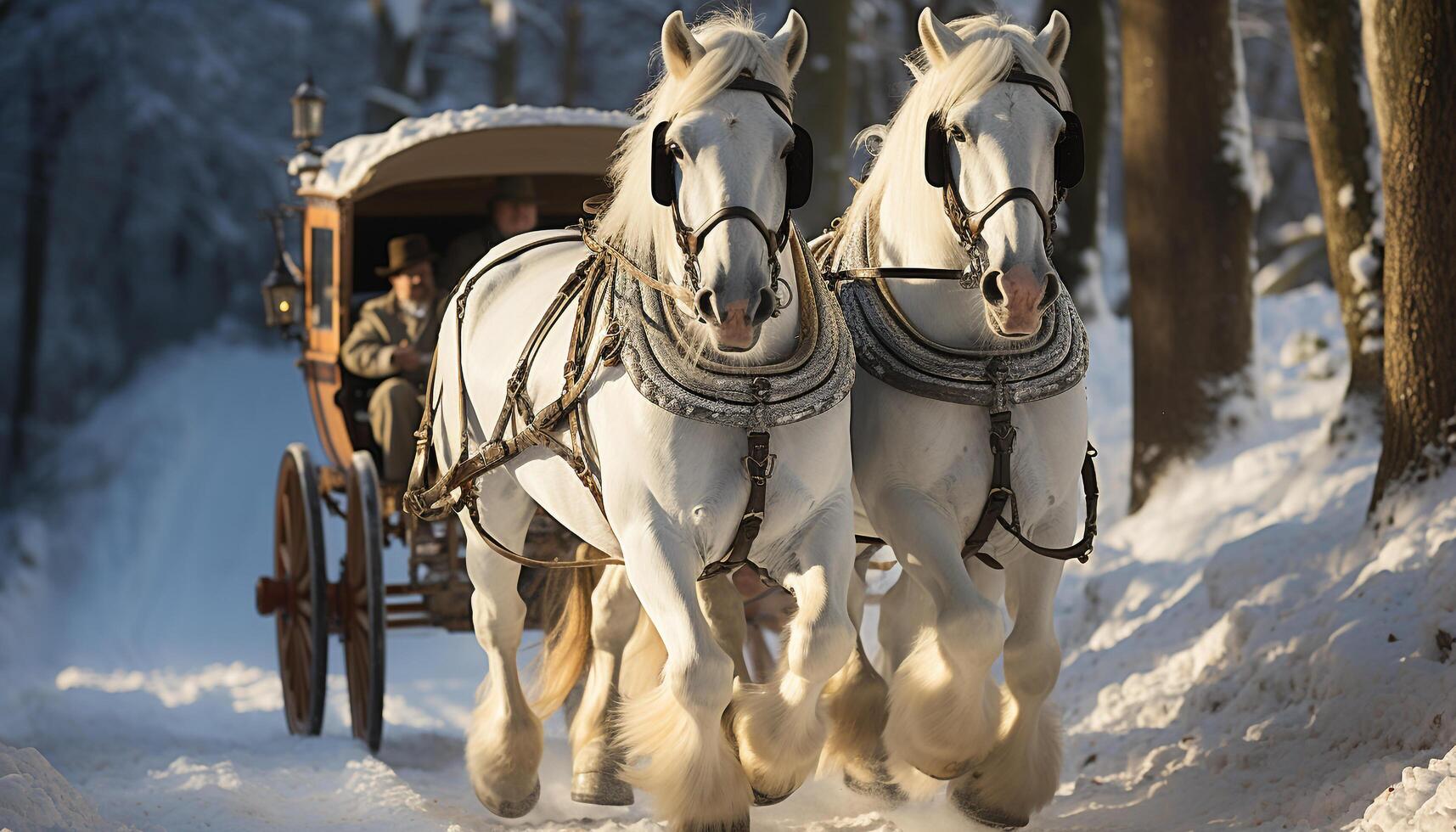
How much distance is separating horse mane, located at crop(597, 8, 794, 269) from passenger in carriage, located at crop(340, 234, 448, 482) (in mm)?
2568

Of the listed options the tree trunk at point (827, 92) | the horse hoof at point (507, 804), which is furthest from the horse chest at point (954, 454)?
the tree trunk at point (827, 92)

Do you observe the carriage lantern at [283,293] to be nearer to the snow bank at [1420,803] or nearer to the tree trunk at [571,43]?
the snow bank at [1420,803]

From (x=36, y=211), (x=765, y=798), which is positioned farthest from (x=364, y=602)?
(x=36, y=211)

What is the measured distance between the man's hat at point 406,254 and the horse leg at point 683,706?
351 centimetres

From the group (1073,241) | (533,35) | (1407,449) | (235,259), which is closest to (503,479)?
(1407,449)

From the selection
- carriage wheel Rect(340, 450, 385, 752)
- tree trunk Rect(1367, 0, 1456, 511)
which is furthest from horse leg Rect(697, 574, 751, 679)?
tree trunk Rect(1367, 0, 1456, 511)

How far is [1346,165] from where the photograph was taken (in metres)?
7.91

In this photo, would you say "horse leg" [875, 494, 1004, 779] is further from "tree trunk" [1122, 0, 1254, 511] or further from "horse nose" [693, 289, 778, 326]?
"tree trunk" [1122, 0, 1254, 511]

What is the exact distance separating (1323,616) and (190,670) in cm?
773

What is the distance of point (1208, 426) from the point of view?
919 centimetres

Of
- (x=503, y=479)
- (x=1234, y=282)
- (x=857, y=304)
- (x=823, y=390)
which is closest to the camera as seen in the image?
(x=823, y=390)

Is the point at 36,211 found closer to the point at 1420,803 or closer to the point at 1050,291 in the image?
the point at 1050,291

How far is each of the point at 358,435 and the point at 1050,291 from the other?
420cm

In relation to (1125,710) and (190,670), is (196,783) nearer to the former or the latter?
(1125,710)
